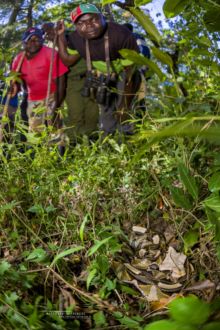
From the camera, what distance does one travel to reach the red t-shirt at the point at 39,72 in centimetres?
337

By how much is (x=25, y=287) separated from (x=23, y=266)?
0.10 m

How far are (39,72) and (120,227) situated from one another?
2390 millimetres

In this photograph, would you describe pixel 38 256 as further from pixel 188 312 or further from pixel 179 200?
pixel 188 312

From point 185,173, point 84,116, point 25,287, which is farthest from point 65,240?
point 84,116

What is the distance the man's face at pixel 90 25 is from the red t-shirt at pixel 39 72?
0.32 m

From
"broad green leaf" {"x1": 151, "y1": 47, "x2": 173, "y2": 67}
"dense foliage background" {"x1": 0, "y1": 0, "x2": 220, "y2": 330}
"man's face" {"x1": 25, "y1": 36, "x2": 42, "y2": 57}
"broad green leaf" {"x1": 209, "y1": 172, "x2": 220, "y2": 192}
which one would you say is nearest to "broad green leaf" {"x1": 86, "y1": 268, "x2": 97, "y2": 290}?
"dense foliage background" {"x1": 0, "y1": 0, "x2": 220, "y2": 330}

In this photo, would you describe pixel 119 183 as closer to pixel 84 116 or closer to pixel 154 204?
pixel 154 204

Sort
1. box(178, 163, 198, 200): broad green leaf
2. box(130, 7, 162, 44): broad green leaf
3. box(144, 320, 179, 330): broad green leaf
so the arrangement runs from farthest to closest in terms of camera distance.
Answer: box(178, 163, 198, 200): broad green leaf
box(130, 7, 162, 44): broad green leaf
box(144, 320, 179, 330): broad green leaf

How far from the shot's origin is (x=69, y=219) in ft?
4.25

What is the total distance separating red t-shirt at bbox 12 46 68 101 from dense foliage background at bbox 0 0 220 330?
1.82 meters

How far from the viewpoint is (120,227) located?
1.32 meters

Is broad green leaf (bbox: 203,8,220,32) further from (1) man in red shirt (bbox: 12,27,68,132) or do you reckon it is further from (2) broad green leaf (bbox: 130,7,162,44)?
(1) man in red shirt (bbox: 12,27,68,132)

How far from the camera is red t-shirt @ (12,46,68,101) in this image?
3.37m

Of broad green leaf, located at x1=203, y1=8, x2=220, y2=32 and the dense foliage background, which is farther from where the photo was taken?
the dense foliage background
